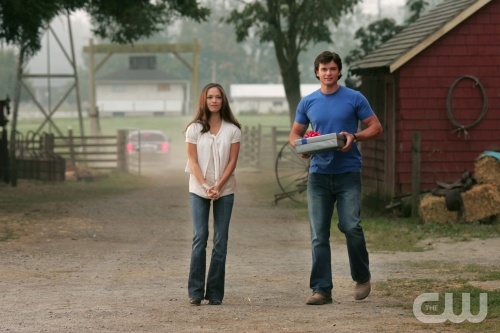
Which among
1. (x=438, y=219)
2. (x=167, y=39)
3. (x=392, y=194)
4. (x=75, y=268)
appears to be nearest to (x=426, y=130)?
(x=392, y=194)

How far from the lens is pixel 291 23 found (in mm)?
34500

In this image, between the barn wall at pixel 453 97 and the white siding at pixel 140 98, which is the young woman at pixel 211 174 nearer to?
the barn wall at pixel 453 97

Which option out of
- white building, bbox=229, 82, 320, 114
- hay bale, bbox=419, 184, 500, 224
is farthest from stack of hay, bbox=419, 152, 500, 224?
white building, bbox=229, 82, 320, 114

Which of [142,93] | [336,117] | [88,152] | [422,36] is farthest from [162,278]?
[142,93]

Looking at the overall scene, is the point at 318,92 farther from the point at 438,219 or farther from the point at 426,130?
the point at 426,130

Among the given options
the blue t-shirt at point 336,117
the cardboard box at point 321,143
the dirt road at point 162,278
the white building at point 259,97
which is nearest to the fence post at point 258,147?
the dirt road at point 162,278

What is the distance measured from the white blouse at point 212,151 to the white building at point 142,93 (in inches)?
4261

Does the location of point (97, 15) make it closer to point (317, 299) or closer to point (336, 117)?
point (336, 117)

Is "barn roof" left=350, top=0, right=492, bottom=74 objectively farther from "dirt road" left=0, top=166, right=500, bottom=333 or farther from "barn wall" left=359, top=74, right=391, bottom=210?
"dirt road" left=0, top=166, right=500, bottom=333

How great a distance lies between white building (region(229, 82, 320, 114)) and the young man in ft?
380

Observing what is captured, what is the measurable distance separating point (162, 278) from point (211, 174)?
2.51m

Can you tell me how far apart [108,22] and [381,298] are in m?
22.3

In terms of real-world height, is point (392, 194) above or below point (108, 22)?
below

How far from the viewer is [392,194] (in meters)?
21.6
